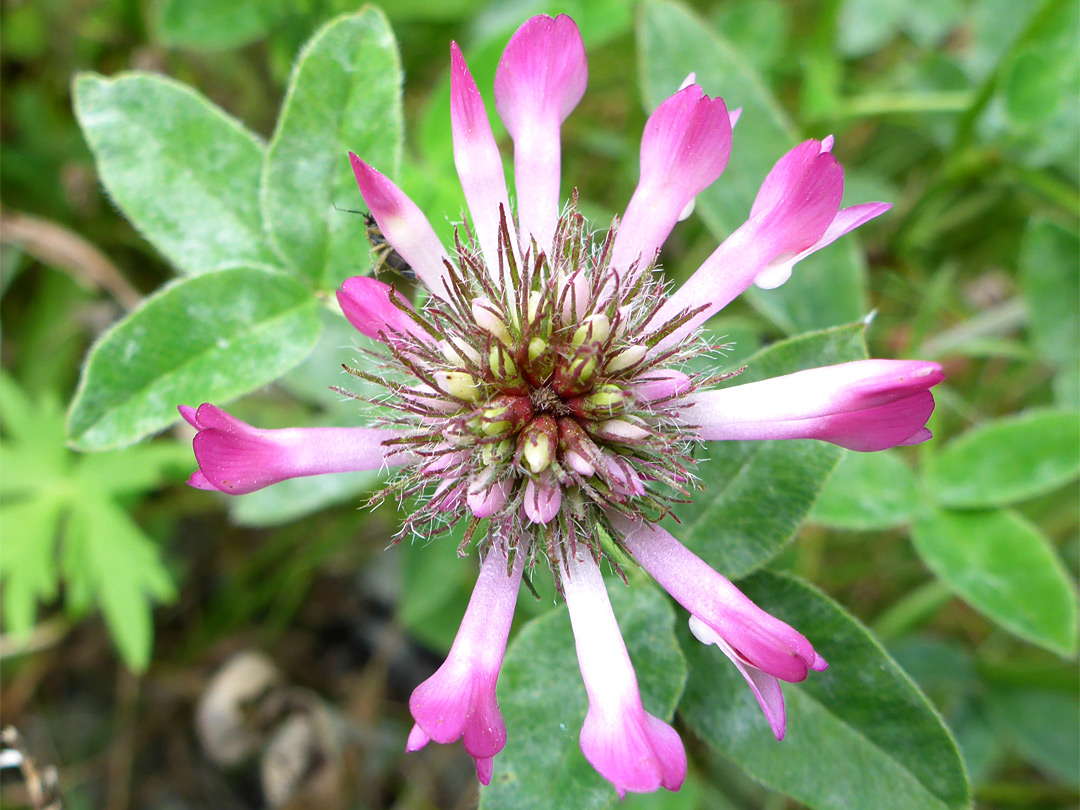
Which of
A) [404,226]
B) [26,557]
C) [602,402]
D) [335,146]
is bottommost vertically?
[26,557]

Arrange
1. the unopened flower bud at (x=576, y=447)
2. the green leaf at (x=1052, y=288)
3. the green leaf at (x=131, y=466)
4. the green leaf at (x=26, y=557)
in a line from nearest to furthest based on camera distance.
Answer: the unopened flower bud at (x=576, y=447) → the green leaf at (x=1052, y=288) → the green leaf at (x=26, y=557) → the green leaf at (x=131, y=466)

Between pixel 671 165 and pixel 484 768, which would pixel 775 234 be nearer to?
pixel 671 165

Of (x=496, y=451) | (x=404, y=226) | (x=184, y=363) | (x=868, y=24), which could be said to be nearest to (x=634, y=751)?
(x=496, y=451)

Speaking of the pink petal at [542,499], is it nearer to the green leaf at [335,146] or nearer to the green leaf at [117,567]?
the green leaf at [335,146]

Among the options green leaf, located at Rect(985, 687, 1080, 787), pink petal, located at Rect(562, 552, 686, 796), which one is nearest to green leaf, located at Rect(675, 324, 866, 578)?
pink petal, located at Rect(562, 552, 686, 796)

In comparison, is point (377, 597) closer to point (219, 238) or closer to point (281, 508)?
point (281, 508)

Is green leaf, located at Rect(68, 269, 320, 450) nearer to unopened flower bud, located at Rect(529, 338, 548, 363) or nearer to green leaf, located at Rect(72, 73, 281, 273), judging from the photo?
green leaf, located at Rect(72, 73, 281, 273)

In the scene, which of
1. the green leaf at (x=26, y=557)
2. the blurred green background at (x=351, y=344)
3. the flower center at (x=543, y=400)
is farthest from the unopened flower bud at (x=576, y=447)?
the green leaf at (x=26, y=557)

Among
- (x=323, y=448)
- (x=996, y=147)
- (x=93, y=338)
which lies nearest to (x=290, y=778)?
(x=93, y=338)
